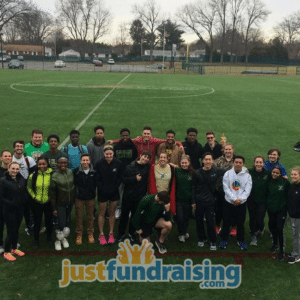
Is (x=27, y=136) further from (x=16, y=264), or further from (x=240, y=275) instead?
(x=240, y=275)

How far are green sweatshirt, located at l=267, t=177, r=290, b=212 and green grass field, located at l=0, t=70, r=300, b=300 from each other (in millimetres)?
878

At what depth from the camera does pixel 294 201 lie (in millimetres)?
5328

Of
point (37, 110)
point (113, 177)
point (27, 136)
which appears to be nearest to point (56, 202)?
point (113, 177)

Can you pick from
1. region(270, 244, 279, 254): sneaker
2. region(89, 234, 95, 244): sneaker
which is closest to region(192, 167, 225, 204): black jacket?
region(270, 244, 279, 254): sneaker

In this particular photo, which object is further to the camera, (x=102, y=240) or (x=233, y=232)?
(x=233, y=232)

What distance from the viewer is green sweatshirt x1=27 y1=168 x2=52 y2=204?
5547 millimetres

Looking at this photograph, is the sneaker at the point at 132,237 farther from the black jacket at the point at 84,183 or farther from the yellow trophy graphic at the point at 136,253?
the black jacket at the point at 84,183

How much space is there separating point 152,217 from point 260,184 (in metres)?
1.93

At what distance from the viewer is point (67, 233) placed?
5895mm

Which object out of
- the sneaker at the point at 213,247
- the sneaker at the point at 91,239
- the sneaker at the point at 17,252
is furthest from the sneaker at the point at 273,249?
the sneaker at the point at 17,252

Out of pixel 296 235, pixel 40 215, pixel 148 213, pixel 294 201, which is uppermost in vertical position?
pixel 294 201

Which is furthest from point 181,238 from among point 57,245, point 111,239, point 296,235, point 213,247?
point 57,245

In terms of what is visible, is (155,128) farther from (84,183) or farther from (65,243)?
(65,243)

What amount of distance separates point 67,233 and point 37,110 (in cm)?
1380
